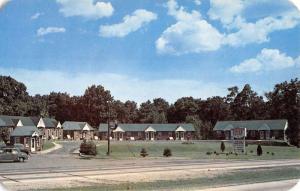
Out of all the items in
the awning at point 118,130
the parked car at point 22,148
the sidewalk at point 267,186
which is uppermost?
the awning at point 118,130

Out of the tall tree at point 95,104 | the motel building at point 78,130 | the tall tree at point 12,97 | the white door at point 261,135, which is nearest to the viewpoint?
the tall tree at point 12,97

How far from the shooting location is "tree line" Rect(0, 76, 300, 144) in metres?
11.1

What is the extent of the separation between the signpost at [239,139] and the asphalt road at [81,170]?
0.69m

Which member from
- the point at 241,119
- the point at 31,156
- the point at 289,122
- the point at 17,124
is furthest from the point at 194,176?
the point at 31,156

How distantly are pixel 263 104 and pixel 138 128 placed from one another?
128 inches

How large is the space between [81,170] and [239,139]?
433cm

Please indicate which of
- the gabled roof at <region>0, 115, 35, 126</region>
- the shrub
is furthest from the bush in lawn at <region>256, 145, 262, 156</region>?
the gabled roof at <region>0, 115, 35, 126</region>

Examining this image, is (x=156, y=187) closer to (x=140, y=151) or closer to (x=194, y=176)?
(x=194, y=176)

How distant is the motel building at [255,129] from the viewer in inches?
507

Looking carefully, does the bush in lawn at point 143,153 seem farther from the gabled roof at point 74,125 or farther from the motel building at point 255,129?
the gabled roof at point 74,125

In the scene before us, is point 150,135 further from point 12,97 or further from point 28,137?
point 12,97

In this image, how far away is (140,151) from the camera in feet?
51.4

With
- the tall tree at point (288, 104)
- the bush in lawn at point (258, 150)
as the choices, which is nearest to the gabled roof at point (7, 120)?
the tall tree at point (288, 104)

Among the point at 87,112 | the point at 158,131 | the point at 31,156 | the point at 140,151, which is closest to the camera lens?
the point at 87,112
